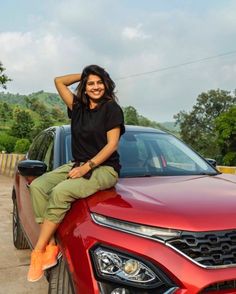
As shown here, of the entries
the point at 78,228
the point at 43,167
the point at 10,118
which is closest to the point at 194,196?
the point at 78,228

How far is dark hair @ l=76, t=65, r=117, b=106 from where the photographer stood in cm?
342

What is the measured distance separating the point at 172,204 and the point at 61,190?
30.1 inches

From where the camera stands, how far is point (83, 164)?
3268 mm

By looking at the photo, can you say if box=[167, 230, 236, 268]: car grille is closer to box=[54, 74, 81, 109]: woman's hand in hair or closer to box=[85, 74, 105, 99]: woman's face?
box=[85, 74, 105, 99]: woman's face

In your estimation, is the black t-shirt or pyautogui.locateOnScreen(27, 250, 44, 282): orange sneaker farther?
the black t-shirt

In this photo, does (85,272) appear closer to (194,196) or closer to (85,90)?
(194,196)

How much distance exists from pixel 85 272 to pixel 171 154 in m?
2.06

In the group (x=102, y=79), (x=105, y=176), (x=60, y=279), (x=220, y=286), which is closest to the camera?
(x=220, y=286)

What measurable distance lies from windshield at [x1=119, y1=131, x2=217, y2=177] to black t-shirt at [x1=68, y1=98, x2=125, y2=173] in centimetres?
47

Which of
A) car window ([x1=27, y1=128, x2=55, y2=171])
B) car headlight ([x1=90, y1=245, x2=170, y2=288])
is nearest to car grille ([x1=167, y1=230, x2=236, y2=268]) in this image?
car headlight ([x1=90, y1=245, x2=170, y2=288])

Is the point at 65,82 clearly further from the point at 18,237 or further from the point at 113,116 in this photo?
the point at 18,237

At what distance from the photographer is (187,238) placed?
8.11 feet

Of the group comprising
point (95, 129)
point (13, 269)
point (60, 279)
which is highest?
point (95, 129)

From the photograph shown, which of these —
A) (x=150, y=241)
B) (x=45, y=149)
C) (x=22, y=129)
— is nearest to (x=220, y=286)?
(x=150, y=241)
